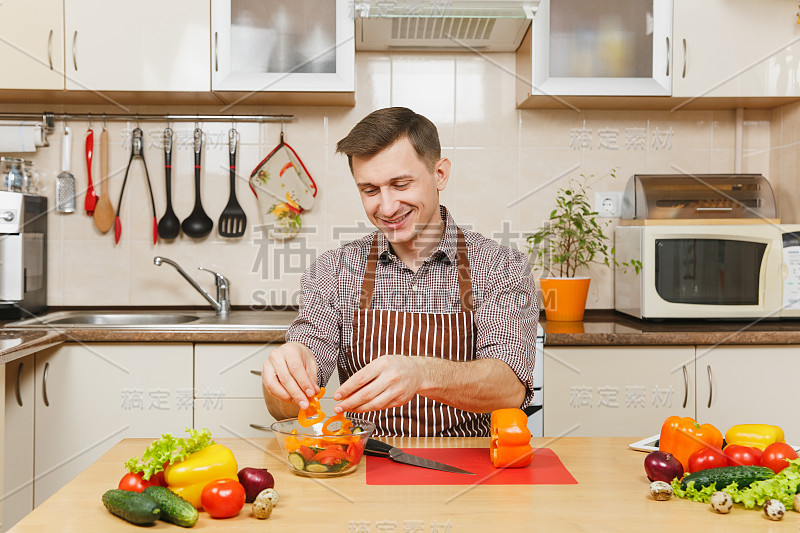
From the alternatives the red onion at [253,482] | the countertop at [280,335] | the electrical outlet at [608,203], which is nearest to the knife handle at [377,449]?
the red onion at [253,482]

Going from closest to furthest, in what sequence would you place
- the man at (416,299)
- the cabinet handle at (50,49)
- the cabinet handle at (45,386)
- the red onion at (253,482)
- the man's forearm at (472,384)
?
the red onion at (253,482)
the man's forearm at (472,384)
the man at (416,299)
the cabinet handle at (45,386)
the cabinet handle at (50,49)

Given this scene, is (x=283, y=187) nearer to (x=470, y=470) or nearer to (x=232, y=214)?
(x=232, y=214)

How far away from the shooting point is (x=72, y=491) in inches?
41.9

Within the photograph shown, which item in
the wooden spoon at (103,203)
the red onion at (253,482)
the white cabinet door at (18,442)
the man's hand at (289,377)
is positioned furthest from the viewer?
the wooden spoon at (103,203)

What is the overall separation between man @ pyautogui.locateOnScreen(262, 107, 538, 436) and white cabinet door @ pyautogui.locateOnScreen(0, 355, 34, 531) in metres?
1.04

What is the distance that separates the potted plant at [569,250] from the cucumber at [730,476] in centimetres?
155

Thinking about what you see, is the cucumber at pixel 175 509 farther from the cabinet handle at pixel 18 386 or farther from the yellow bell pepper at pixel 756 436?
the cabinet handle at pixel 18 386

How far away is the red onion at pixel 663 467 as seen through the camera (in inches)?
42.1

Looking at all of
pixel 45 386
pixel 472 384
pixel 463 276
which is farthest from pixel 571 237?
pixel 45 386

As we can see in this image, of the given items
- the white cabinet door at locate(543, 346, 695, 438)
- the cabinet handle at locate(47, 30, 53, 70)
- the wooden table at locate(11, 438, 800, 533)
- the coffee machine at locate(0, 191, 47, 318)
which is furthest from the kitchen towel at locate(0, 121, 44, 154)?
the white cabinet door at locate(543, 346, 695, 438)

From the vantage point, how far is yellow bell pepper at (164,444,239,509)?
100cm

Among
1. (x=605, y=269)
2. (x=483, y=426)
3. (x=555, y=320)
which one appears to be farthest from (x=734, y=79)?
(x=483, y=426)

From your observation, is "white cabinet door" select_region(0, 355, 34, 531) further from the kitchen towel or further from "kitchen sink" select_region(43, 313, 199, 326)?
the kitchen towel

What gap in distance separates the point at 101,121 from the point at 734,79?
8.00ft
